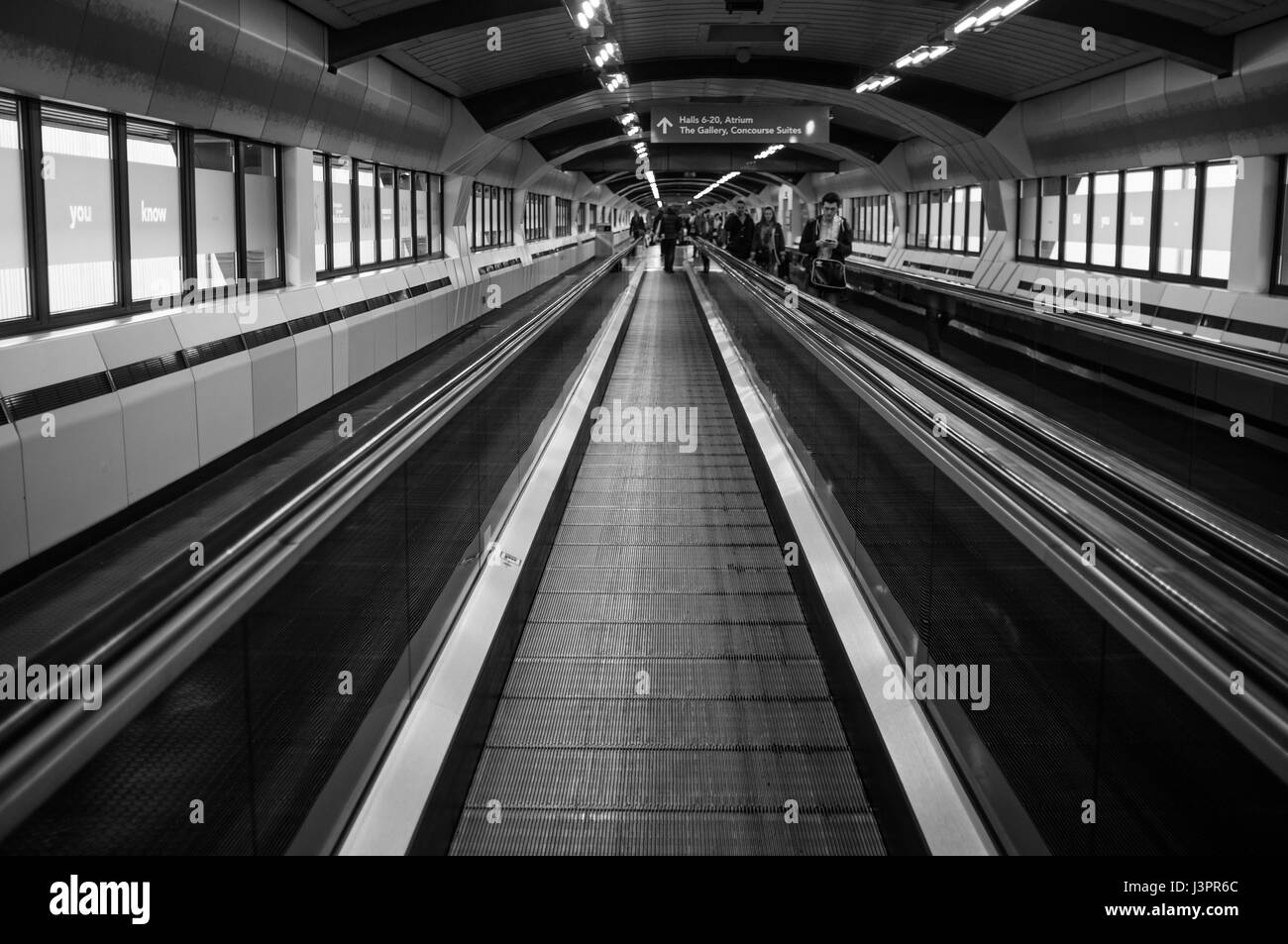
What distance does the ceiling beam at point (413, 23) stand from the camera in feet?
51.8

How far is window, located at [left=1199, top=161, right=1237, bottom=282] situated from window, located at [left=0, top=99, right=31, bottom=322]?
15.5 m

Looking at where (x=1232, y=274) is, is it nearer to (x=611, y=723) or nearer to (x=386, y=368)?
(x=386, y=368)

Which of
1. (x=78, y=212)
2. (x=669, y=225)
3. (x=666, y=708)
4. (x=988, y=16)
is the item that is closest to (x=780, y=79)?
(x=988, y=16)

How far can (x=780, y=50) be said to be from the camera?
23.7 m

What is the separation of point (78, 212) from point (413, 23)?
6917mm

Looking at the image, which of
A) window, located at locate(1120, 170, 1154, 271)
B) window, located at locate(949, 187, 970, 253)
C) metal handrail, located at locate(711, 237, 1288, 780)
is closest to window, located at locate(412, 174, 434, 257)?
window, located at locate(1120, 170, 1154, 271)

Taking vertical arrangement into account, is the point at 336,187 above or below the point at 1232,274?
above

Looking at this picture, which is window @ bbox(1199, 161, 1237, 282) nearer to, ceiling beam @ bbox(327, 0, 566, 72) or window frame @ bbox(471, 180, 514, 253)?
ceiling beam @ bbox(327, 0, 566, 72)

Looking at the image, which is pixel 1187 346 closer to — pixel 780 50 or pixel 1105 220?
pixel 1105 220

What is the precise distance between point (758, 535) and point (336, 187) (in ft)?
45.8

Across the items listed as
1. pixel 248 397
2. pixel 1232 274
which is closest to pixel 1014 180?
pixel 1232 274

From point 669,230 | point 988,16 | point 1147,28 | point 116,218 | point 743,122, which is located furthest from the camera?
point 669,230

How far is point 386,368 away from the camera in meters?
18.2
